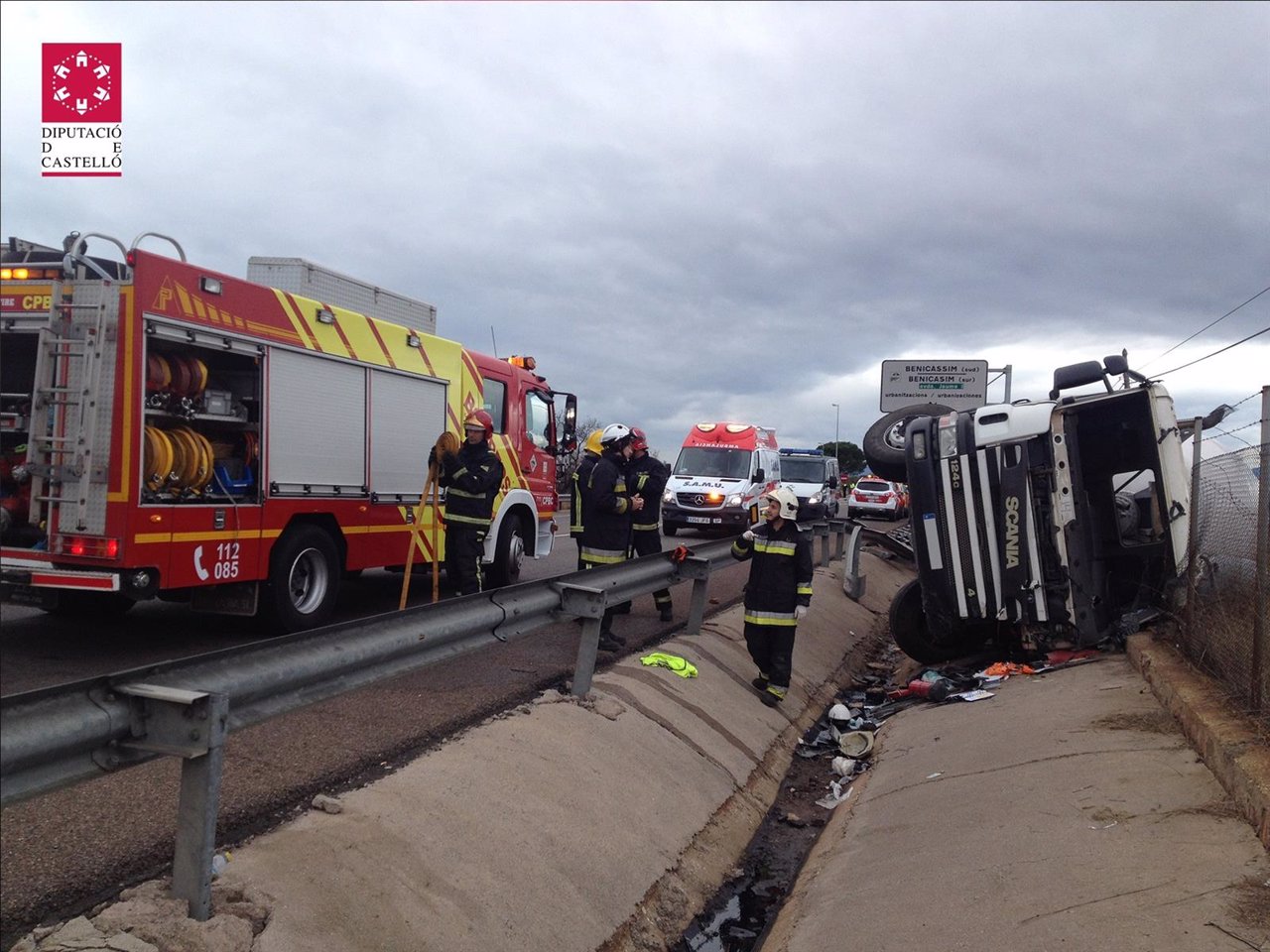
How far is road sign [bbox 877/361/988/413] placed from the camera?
53.6 ft

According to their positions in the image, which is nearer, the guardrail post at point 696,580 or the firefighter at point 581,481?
the guardrail post at point 696,580

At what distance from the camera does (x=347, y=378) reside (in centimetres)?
900

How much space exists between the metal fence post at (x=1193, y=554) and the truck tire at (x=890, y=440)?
3.51m

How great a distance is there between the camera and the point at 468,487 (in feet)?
29.2

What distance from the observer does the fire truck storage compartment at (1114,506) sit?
734 cm

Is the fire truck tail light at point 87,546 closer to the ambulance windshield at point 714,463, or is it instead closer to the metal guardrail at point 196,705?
the metal guardrail at point 196,705

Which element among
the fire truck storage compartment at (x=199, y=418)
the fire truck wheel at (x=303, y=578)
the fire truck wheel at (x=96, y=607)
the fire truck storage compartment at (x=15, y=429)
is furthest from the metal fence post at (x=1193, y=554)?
the fire truck wheel at (x=96, y=607)

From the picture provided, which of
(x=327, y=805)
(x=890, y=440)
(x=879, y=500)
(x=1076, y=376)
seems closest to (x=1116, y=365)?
(x=1076, y=376)

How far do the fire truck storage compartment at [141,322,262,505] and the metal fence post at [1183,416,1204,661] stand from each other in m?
6.76

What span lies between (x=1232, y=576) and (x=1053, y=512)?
131 cm

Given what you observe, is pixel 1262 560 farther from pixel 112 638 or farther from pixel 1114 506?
pixel 112 638

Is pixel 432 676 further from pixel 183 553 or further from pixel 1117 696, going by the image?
pixel 1117 696

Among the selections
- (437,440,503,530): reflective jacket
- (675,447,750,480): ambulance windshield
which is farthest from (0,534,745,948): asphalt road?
(675,447,750,480): ambulance windshield

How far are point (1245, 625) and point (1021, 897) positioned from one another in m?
2.57
